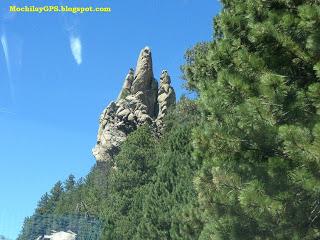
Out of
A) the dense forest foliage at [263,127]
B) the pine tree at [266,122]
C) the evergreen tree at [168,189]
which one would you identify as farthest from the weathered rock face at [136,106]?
the pine tree at [266,122]

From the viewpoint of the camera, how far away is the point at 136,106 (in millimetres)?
88812

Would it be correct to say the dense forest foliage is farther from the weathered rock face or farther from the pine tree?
the weathered rock face

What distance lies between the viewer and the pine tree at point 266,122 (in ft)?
32.6

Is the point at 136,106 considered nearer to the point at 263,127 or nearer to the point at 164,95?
the point at 164,95

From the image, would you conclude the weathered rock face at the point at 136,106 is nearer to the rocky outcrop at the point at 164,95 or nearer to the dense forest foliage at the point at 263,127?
the rocky outcrop at the point at 164,95

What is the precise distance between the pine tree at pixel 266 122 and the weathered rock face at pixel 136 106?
73186mm

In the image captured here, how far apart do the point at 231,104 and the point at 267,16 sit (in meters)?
2.03

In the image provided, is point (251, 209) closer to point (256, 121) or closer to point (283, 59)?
point (256, 121)

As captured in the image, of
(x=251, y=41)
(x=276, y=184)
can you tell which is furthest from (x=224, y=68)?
(x=276, y=184)

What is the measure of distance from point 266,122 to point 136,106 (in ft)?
259

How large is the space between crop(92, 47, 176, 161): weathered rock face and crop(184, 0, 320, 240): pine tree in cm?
7319

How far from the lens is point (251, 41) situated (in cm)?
1150

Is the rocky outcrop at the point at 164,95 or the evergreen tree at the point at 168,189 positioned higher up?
the rocky outcrop at the point at 164,95

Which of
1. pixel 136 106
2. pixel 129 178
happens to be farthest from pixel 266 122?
pixel 136 106
